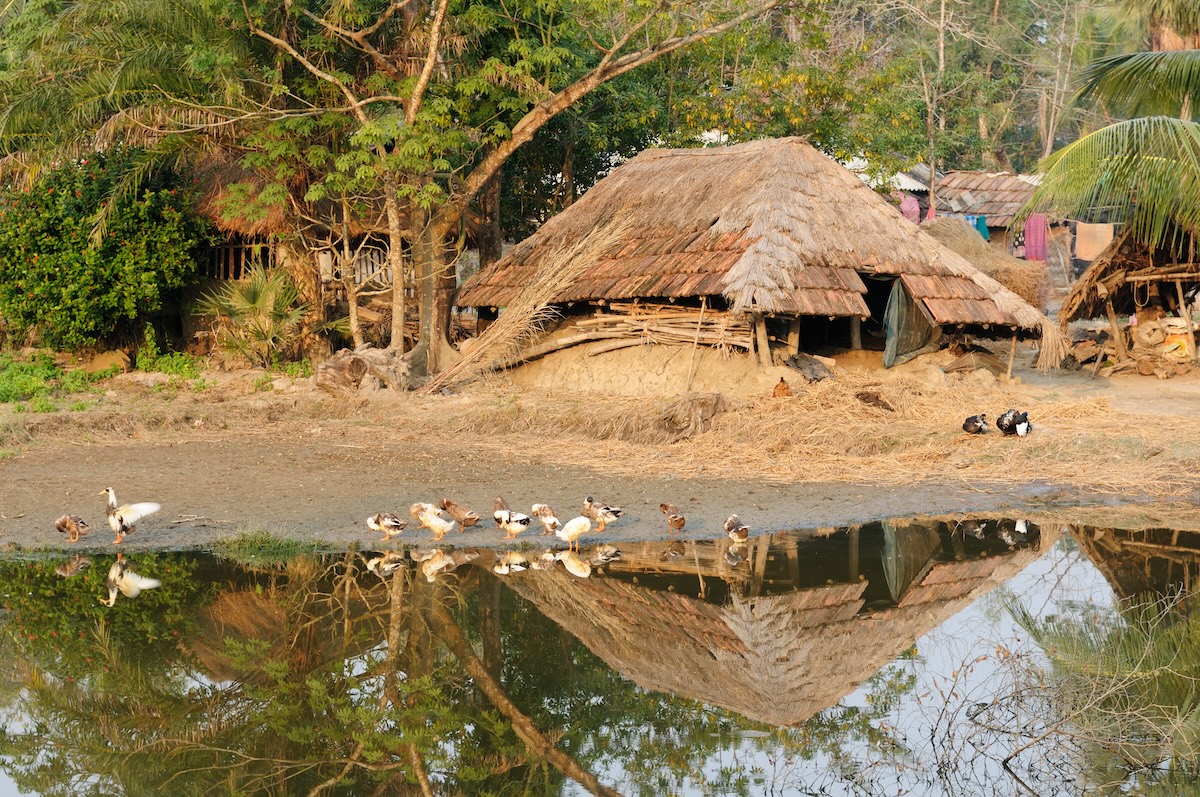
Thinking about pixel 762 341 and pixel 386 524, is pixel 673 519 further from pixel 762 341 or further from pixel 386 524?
pixel 762 341

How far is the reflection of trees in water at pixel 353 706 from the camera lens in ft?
18.4

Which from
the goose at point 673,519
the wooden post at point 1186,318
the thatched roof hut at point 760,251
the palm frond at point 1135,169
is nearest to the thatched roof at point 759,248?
the thatched roof hut at point 760,251

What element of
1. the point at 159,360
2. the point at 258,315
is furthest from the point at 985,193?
the point at 159,360

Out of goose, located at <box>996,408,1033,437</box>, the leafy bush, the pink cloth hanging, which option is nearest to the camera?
goose, located at <box>996,408,1033,437</box>

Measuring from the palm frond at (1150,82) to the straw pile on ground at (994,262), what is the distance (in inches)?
242

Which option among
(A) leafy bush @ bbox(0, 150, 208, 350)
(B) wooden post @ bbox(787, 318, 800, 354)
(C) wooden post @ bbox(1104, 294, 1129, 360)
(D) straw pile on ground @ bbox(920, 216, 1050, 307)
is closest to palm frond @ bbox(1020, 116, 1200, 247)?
(C) wooden post @ bbox(1104, 294, 1129, 360)

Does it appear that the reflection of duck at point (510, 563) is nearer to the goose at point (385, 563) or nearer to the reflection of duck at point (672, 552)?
the goose at point (385, 563)

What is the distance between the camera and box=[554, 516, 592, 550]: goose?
8.84 m

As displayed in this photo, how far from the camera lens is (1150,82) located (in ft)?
51.3

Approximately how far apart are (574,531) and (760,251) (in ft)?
20.8

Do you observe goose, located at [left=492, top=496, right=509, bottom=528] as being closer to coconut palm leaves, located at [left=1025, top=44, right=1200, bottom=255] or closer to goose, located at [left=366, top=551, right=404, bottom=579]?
goose, located at [left=366, top=551, right=404, bottom=579]

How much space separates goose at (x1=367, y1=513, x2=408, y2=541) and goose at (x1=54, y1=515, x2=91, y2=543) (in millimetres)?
1973

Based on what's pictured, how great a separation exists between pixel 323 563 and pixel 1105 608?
5038 mm

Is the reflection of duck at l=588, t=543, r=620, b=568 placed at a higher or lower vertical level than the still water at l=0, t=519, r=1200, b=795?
higher
